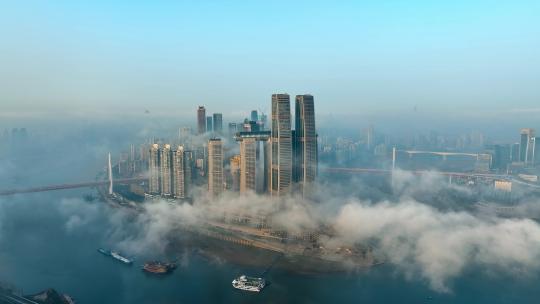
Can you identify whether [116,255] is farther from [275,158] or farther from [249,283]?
[275,158]

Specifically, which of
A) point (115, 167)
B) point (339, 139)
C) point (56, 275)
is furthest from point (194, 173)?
point (339, 139)

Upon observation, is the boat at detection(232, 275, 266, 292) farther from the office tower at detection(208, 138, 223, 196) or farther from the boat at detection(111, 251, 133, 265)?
the office tower at detection(208, 138, 223, 196)

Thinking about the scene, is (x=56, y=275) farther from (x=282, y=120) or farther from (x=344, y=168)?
(x=344, y=168)

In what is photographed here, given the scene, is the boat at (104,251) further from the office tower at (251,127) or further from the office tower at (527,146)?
the office tower at (527,146)

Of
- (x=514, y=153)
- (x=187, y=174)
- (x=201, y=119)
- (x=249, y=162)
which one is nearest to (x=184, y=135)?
(x=201, y=119)

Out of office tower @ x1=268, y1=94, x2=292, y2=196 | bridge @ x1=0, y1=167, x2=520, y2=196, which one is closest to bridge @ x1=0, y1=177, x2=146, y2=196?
bridge @ x1=0, y1=167, x2=520, y2=196

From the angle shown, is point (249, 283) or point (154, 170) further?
point (154, 170)
